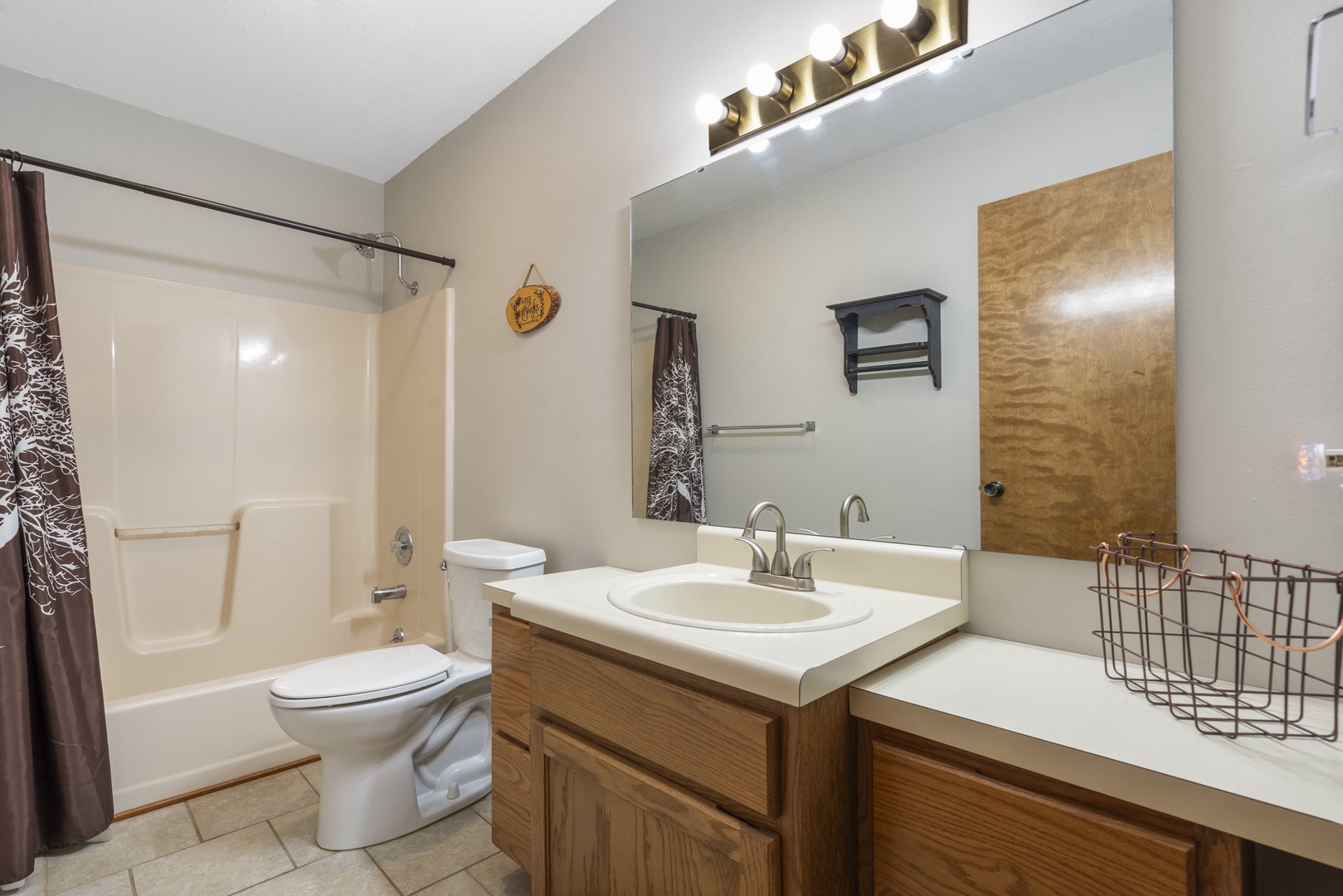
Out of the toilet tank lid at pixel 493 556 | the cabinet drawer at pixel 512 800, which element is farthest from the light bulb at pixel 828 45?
the cabinet drawer at pixel 512 800

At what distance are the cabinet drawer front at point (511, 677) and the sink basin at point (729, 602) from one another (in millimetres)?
347

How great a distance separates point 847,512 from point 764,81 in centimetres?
97

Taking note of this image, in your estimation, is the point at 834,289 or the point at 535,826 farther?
the point at 834,289

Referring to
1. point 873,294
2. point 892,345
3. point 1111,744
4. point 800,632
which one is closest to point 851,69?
point 873,294

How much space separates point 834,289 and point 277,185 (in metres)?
2.56

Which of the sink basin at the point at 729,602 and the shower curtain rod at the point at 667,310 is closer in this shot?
the sink basin at the point at 729,602

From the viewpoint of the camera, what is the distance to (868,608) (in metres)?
1.13

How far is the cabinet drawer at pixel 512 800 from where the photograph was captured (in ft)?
4.97

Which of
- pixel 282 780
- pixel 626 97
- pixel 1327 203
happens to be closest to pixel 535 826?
pixel 282 780

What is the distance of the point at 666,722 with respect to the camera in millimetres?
1007

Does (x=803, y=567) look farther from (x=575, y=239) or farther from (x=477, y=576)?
(x=575, y=239)

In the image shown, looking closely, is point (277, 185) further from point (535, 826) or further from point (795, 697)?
point (795, 697)

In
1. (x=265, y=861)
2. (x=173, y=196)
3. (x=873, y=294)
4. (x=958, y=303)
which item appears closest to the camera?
(x=958, y=303)

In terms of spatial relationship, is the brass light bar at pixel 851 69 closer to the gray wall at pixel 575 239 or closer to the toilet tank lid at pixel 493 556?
the gray wall at pixel 575 239
